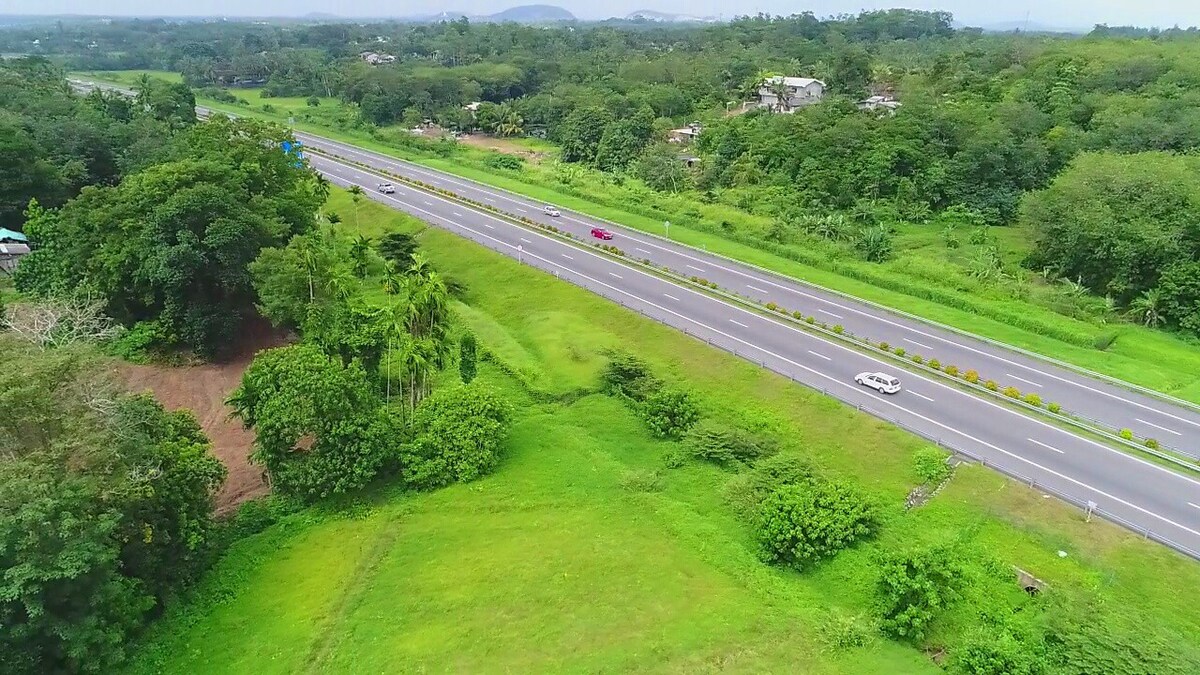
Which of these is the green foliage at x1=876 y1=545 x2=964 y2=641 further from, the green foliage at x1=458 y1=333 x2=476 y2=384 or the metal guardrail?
the green foliage at x1=458 y1=333 x2=476 y2=384

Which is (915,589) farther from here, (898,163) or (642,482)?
(898,163)

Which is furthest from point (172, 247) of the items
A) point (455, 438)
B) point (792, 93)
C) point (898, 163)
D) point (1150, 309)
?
point (792, 93)

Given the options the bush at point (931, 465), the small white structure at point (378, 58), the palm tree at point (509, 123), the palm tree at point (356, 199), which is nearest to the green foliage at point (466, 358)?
the bush at point (931, 465)

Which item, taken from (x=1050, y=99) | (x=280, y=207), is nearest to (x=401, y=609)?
(x=280, y=207)

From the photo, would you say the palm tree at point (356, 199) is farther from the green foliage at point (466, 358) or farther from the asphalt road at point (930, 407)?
the green foliage at point (466, 358)

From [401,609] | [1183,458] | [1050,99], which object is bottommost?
[401,609]

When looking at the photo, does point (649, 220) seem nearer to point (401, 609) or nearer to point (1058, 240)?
point (1058, 240)

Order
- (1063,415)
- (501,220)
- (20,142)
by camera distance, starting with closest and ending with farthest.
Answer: (1063,415) < (20,142) < (501,220)
